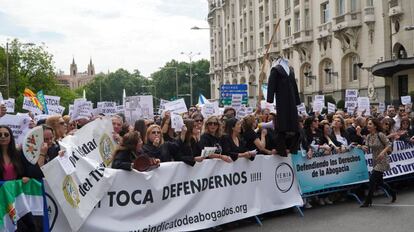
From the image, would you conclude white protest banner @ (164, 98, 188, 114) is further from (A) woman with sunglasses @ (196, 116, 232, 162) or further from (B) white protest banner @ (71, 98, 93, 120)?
(A) woman with sunglasses @ (196, 116, 232, 162)

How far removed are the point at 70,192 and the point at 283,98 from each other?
4.36 m

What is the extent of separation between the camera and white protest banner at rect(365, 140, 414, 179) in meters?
11.4

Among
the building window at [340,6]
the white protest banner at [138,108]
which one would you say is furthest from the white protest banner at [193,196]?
the building window at [340,6]

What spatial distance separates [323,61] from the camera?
50.8m

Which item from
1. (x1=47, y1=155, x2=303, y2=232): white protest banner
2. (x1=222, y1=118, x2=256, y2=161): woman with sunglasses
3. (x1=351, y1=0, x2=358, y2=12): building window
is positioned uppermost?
(x1=351, y1=0, x2=358, y2=12): building window

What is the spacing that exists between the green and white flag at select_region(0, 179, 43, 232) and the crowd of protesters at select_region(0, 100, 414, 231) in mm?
106

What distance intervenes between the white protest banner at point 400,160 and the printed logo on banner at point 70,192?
6.72 metres

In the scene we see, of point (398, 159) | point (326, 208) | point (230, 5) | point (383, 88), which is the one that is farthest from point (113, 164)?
point (230, 5)

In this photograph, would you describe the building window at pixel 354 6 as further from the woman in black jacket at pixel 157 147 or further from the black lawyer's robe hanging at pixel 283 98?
the woman in black jacket at pixel 157 147

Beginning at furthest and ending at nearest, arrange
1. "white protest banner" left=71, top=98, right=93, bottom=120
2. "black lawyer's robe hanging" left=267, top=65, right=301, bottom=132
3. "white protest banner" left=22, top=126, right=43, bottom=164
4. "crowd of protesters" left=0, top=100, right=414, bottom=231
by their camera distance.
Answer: "white protest banner" left=71, top=98, right=93, bottom=120
"black lawyer's robe hanging" left=267, top=65, right=301, bottom=132
"crowd of protesters" left=0, top=100, right=414, bottom=231
"white protest banner" left=22, top=126, right=43, bottom=164

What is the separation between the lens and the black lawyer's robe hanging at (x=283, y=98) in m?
9.37

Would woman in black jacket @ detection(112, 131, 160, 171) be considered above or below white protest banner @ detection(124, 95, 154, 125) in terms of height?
below

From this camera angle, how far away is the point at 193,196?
7984 millimetres

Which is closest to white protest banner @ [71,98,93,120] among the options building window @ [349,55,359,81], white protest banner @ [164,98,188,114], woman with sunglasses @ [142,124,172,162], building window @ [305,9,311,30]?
white protest banner @ [164,98,188,114]
